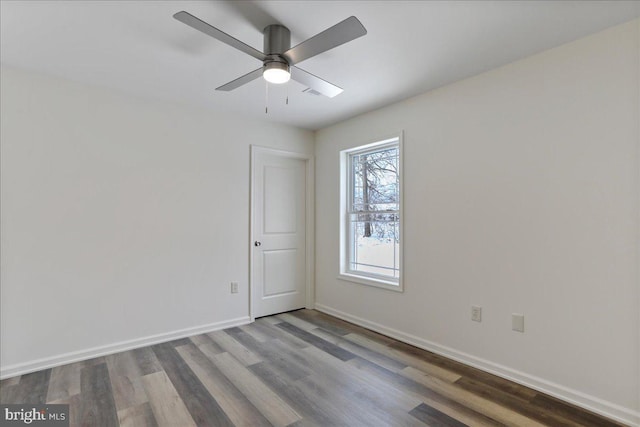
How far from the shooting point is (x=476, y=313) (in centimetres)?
262

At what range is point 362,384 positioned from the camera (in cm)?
232

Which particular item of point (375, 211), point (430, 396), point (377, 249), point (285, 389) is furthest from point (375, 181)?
point (285, 389)

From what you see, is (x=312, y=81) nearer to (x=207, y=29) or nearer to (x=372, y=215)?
(x=207, y=29)

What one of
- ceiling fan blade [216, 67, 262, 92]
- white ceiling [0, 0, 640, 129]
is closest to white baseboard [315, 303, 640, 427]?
white ceiling [0, 0, 640, 129]

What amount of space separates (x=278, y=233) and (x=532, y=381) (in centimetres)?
285

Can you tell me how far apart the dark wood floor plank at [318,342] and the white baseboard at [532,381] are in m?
0.62

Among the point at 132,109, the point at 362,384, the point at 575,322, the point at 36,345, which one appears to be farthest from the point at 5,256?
the point at 575,322

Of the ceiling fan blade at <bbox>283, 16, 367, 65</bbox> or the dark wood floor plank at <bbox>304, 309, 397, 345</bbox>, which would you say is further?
the dark wood floor plank at <bbox>304, 309, 397, 345</bbox>

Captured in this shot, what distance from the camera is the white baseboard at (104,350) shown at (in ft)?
8.13

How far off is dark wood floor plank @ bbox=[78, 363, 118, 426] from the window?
2.41 meters

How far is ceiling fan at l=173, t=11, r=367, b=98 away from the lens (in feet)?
5.31

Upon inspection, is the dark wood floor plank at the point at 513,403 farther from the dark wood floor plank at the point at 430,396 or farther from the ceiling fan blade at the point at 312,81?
the ceiling fan blade at the point at 312,81

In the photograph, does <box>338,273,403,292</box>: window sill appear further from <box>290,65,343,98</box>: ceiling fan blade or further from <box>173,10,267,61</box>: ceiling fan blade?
<box>173,10,267,61</box>: ceiling fan blade

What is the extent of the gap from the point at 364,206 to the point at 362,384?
1.96 metres
